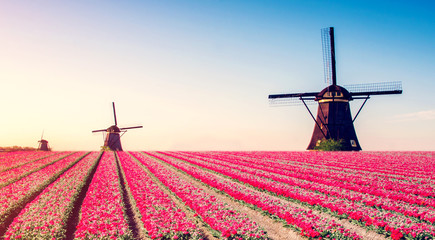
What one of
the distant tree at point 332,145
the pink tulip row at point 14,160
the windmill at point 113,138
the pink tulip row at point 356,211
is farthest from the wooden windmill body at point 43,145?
the pink tulip row at point 356,211

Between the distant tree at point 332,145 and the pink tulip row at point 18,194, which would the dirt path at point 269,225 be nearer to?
the pink tulip row at point 18,194

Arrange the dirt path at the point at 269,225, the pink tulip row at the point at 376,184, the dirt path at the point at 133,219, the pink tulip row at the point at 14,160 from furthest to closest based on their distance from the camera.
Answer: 1. the pink tulip row at the point at 14,160
2. the pink tulip row at the point at 376,184
3. the dirt path at the point at 133,219
4. the dirt path at the point at 269,225

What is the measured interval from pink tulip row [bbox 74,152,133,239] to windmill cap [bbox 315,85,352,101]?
115 ft

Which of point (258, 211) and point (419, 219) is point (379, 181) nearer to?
point (419, 219)

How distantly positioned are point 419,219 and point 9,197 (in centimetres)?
1898

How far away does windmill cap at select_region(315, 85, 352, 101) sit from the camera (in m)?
45.4

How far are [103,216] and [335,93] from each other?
40.4 meters

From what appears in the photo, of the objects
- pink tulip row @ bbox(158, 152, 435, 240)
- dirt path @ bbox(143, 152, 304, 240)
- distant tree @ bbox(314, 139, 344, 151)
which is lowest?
dirt path @ bbox(143, 152, 304, 240)

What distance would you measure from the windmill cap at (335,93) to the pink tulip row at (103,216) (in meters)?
35.0

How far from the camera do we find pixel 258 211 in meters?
13.4

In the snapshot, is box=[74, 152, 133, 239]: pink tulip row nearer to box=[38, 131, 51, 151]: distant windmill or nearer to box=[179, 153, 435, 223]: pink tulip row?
box=[179, 153, 435, 223]: pink tulip row

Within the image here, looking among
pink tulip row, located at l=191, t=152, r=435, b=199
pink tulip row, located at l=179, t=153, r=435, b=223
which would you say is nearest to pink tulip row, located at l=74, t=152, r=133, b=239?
pink tulip row, located at l=179, t=153, r=435, b=223

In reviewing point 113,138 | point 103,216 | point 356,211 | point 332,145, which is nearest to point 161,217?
point 103,216

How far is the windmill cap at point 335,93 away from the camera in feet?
149
